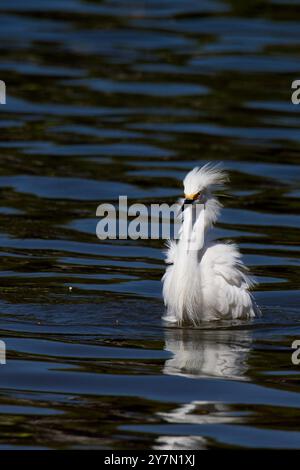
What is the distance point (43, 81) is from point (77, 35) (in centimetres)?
388

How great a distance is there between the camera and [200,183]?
12250 mm

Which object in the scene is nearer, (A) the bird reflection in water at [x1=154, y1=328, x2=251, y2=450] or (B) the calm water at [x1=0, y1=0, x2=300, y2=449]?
(A) the bird reflection in water at [x1=154, y1=328, x2=251, y2=450]

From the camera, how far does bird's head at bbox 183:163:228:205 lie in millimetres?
12156

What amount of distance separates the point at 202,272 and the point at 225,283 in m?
0.24

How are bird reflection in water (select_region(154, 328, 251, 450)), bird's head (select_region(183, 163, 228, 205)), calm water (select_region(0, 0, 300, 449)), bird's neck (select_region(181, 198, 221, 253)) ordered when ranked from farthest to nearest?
1. bird's neck (select_region(181, 198, 221, 253))
2. bird's head (select_region(183, 163, 228, 205))
3. calm water (select_region(0, 0, 300, 449))
4. bird reflection in water (select_region(154, 328, 251, 450))

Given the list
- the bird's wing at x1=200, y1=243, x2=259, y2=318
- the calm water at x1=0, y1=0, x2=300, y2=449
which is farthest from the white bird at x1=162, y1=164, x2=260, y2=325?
the calm water at x1=0, y1=0, x2=300, y2=449

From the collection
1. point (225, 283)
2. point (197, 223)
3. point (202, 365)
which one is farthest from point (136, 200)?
point (202, 365)

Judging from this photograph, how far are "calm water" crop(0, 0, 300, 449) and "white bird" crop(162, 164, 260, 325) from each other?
0.62 feet

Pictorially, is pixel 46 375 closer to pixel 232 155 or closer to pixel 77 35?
pixel 232 155

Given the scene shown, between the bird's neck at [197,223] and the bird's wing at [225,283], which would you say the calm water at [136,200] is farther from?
the bird's neck at [197,223]

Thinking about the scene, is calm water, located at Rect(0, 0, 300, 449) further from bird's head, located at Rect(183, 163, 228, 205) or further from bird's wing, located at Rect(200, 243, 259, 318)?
bird's head, located at Rect(183, 163, 228, 205)

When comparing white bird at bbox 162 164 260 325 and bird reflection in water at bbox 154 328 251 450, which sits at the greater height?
white bird at bbox 162 164 260 325

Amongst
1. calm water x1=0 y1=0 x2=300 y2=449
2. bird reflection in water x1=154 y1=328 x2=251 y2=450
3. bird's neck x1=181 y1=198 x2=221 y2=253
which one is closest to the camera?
bird reflection in water x1=154 y1=328 x2=251 y2=450
